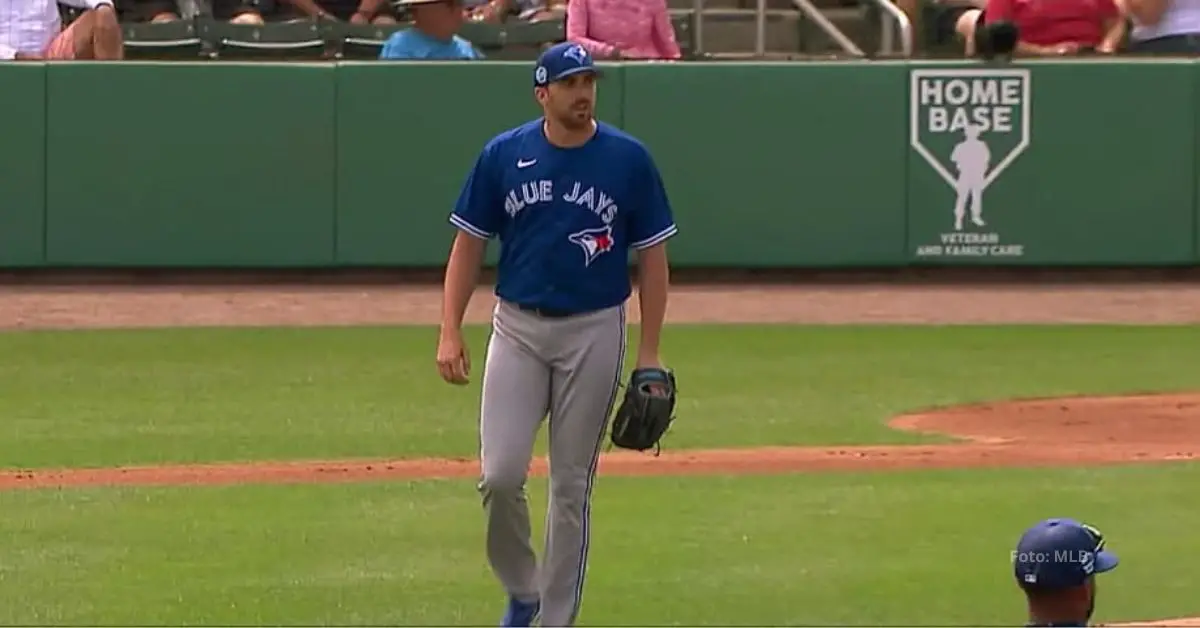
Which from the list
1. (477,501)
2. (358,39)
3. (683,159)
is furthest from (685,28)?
(477,501)

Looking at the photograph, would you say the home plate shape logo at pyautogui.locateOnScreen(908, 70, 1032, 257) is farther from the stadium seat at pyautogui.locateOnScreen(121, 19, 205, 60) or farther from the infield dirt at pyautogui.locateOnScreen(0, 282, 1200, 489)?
the stadium seat at pyautogui.locateOnScreen(121, 19, 205, 60)

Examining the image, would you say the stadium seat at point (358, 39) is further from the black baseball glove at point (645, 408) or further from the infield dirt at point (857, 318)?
the black baseball glove at point (645, 408)

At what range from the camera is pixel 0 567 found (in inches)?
324

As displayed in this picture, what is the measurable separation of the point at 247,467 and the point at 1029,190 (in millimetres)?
7901

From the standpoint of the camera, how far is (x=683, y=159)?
54.7ft

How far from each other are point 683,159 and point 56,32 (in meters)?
4.48

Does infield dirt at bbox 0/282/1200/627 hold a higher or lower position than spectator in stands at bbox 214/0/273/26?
lower

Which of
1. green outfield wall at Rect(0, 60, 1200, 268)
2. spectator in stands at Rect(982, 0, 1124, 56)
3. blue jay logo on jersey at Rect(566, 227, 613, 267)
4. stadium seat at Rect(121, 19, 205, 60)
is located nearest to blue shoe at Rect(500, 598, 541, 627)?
blue jay logo on jersey at Rect(566, 227, 613, 267)

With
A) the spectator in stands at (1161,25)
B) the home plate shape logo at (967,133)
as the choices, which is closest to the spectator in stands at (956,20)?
the home plate shape logo at (967,133)

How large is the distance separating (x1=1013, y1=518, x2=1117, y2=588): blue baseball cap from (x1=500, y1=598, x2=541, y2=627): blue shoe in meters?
2.97

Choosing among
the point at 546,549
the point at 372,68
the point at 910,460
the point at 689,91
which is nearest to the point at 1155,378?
the point at 910,460

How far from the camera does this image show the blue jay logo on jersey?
22.6 ft

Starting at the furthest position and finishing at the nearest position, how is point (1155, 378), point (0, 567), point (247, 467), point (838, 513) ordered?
point (1155, 378)
point (247, 467)
point (838, 513)
point (0, 567)

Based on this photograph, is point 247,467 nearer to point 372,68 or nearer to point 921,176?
point 372,68
